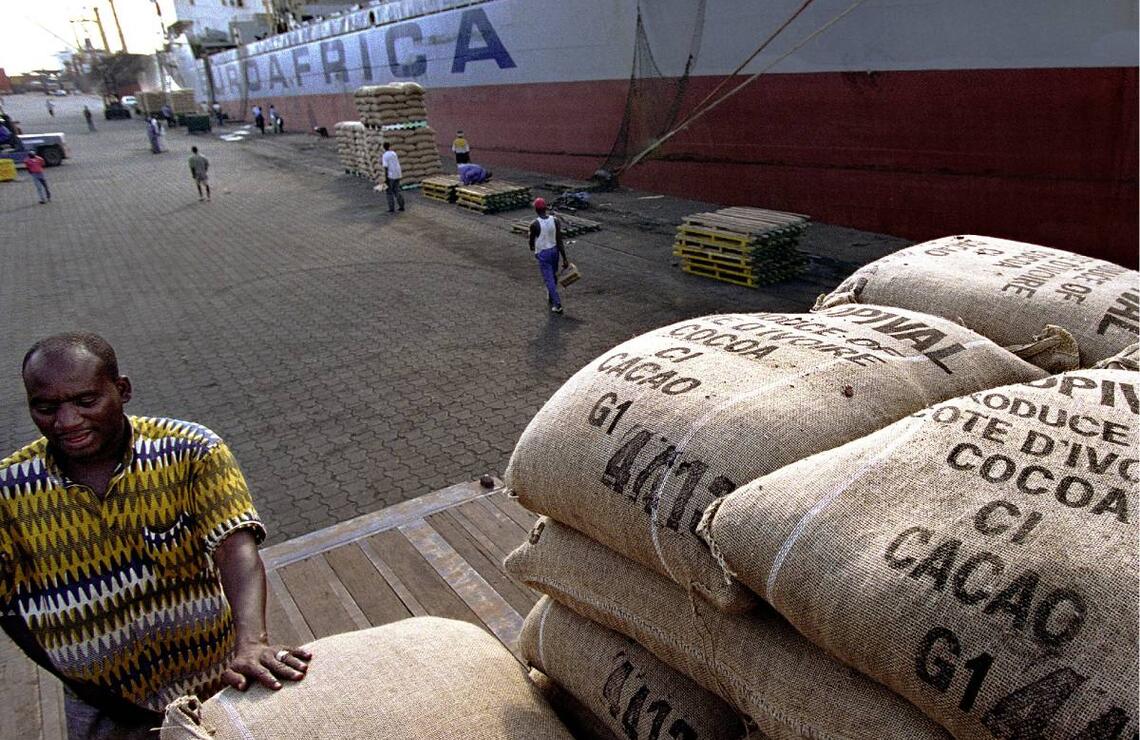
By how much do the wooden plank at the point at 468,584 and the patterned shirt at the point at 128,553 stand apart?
5.50ft

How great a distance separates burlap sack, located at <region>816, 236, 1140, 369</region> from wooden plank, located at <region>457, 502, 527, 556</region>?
2321 millimetres

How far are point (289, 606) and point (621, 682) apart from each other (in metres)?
2.52

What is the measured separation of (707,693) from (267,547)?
3.79 meters

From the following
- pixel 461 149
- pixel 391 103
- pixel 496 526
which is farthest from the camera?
pixel 461 149

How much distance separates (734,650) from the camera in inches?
82.3

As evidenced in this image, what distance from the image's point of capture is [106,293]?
1295 cm

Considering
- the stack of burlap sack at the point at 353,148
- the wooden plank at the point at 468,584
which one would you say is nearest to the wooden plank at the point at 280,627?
the wooden plank at the point at 468,584

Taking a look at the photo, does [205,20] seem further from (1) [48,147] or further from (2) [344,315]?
(2) [344,315]

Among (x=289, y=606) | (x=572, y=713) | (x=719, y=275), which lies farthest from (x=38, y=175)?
(x=572, y=713)

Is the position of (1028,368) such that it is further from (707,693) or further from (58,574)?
(58,574)

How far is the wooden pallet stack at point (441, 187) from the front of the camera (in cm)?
1892

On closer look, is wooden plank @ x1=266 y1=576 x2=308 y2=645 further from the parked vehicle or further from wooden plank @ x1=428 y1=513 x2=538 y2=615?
the parked vehicle

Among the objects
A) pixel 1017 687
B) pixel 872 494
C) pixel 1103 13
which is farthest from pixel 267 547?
pixel 1103 13

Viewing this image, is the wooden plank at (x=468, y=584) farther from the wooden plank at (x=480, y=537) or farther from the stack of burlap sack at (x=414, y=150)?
the stack of burlap sack at (x=414, y=150)
